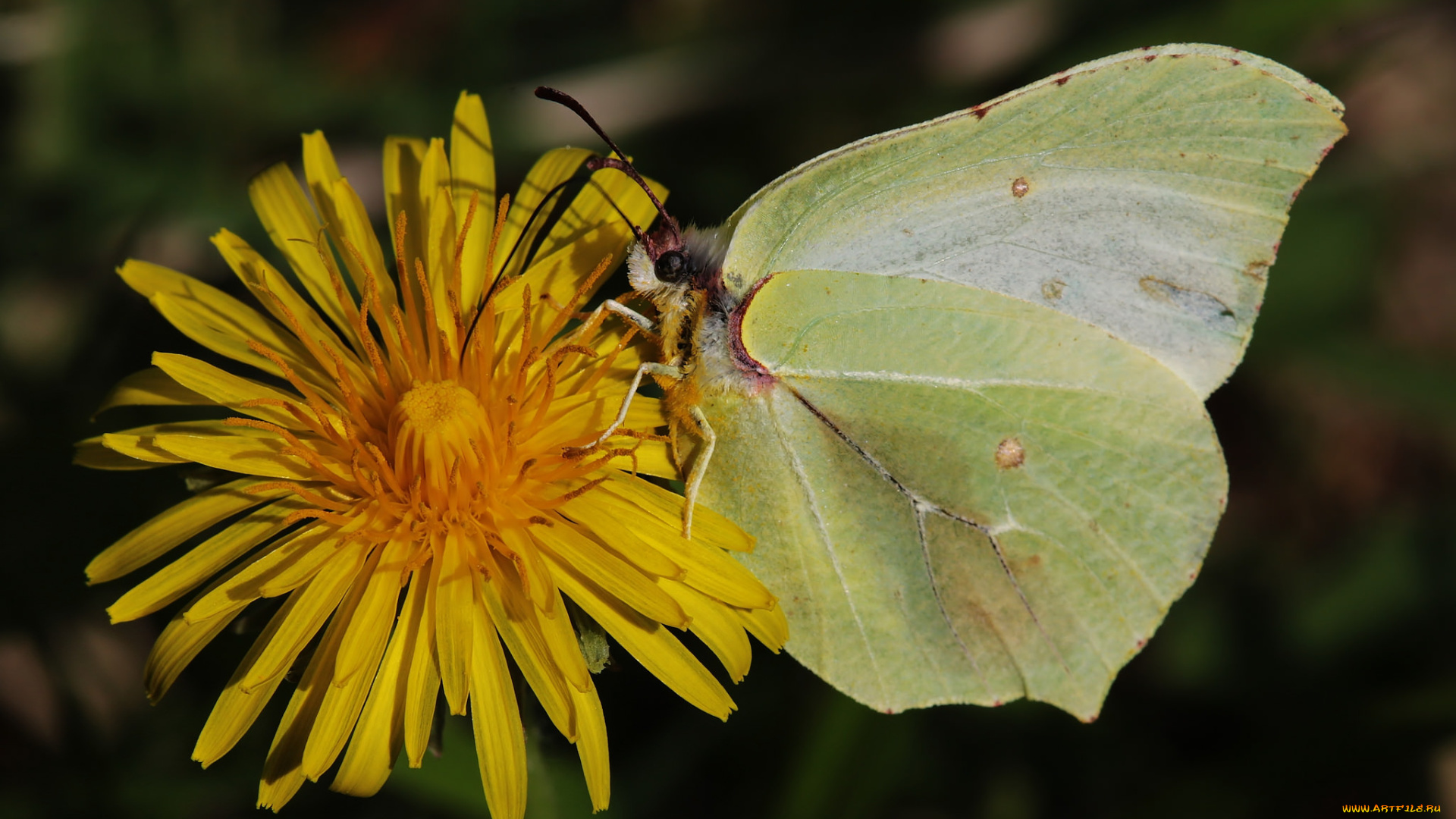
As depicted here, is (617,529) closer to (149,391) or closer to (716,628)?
(716,628)

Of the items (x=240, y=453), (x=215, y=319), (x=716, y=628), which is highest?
(x=215, y=319)

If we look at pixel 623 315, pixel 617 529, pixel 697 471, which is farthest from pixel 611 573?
pixel 623 315

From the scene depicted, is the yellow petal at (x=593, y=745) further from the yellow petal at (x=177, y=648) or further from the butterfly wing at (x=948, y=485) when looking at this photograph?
the yellow petal at (x=177, y=648)

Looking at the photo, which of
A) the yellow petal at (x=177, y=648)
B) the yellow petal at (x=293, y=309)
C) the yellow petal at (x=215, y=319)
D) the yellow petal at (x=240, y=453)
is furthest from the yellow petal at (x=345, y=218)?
the yellow petal at (x=177, y=648)

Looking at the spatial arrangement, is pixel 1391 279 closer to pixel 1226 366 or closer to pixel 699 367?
pixel 1226 366

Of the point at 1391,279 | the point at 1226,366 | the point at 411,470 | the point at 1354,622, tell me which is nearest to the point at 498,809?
the point at 411,470

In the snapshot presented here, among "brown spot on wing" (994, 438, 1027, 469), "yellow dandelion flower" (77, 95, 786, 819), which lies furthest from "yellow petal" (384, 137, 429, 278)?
"brown spot on wing" (994, 438, 1027, 469)
